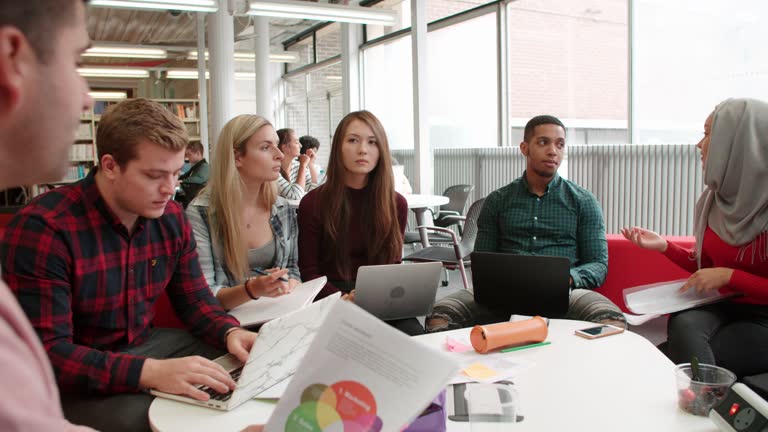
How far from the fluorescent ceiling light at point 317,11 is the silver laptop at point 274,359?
17.2 feet

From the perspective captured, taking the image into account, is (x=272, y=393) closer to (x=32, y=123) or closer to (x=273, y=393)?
(x=273, y=393)

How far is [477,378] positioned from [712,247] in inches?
60.6

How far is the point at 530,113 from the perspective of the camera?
6574mm

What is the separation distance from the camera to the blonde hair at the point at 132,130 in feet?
5.52

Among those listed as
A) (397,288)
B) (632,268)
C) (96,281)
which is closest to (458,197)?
(632,268)

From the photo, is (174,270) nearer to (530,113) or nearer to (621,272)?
(621,272)

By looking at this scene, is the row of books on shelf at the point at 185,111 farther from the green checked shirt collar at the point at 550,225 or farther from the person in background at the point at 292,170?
the green checked shirt collar at the point at 550,225

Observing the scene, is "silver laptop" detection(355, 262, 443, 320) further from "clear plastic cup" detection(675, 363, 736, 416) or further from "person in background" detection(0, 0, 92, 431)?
"person in background" detection(0, 0, 92, 431)

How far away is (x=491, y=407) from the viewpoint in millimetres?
1279

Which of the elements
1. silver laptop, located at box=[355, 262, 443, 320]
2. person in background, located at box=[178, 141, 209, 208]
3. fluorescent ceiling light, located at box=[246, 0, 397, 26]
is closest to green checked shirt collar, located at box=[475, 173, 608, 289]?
silver laptop, located at box=[355, 262, 443, 320]

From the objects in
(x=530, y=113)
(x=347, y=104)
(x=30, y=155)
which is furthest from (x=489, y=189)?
(x=30, y=155)

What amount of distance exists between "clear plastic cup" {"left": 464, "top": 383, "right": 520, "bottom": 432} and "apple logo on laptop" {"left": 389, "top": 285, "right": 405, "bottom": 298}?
2.74ft

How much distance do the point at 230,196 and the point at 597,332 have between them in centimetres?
147

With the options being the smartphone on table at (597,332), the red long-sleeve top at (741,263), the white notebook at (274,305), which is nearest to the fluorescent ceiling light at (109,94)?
the white notebook at (274,305)
